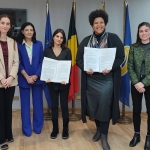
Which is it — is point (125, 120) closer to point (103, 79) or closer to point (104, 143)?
point (104, 143)

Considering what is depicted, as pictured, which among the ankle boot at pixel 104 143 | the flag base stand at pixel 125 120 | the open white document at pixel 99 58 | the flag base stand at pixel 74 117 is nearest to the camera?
the open white document at pixel 99 58

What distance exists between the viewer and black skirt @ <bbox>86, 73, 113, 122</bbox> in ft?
8.06

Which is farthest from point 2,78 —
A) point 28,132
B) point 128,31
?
point 128,31

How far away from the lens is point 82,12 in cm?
394

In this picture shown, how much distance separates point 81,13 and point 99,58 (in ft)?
5.90

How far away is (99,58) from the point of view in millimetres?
2412

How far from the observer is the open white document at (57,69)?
2.64 m

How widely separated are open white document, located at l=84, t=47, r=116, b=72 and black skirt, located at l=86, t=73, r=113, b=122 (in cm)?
12

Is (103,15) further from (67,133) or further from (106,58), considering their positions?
(67,133)

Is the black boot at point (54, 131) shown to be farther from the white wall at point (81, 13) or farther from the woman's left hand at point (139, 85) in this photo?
the white wall at point (81, 13)

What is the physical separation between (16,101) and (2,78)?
5.66 feet

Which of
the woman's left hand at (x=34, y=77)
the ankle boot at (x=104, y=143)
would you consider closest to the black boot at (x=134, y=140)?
the ankle boot at (x=104, y=143)

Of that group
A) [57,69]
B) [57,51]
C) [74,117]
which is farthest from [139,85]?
[74,117]

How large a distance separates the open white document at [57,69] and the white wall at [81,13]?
4.76 ft
